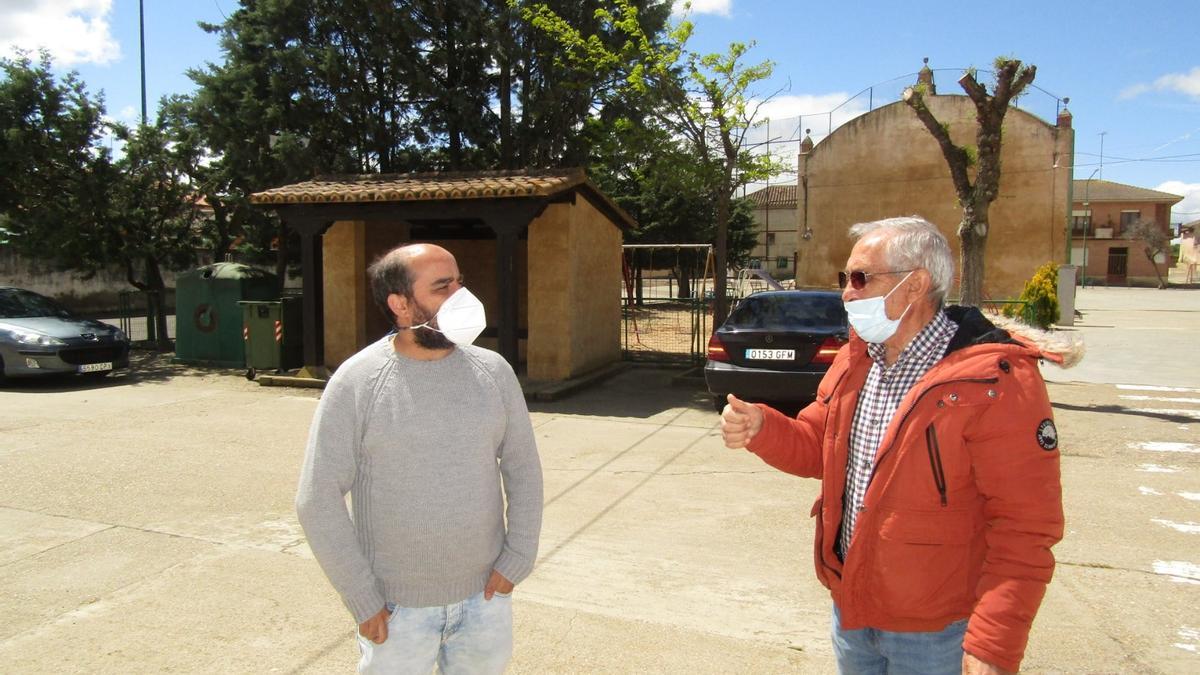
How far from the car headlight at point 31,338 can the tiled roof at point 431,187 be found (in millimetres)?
3408

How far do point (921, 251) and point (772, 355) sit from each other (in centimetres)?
625

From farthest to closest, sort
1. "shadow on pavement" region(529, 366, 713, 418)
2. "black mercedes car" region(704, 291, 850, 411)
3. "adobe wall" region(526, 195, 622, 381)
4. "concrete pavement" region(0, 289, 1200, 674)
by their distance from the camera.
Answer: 1. "adobe wall" region(526, 195, 622, 381)
2. "shadow on pavement" region(529, 366, 713, 418)
3. "black mercedes car" region(704, 291, 850, 411)
4. "concrete pavement" region(0, 289, 1200, 674)

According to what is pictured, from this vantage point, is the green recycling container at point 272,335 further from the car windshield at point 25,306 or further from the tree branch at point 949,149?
the tree branch at point 949,149

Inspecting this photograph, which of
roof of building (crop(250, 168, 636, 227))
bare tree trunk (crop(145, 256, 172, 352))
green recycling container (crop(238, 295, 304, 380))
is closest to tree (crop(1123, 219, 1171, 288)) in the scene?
roof of building (crop(250, 168, 636, 227))

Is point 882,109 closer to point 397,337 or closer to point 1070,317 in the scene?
point 1070,317

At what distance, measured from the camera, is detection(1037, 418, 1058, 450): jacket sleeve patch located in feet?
5.80

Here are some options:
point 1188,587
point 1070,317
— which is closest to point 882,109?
point 1070,317

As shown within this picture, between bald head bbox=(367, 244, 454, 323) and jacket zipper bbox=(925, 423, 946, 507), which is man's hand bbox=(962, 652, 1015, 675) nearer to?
jacket zipper bbox=(925, 423, 946, 507)

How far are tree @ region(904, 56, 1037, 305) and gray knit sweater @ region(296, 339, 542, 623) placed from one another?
30.8ft

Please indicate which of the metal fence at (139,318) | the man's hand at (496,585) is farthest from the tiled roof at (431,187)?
the man's hand at (496,585)

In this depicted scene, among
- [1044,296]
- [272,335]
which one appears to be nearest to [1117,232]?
[1044,296]

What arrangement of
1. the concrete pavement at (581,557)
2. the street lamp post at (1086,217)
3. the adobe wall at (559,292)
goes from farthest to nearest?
the street lamp post at (1086,217) → the adobe wall at (559,292) → the concrete pavement at (581,557)

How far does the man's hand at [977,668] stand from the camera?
5.65 ft

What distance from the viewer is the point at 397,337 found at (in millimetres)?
2215
